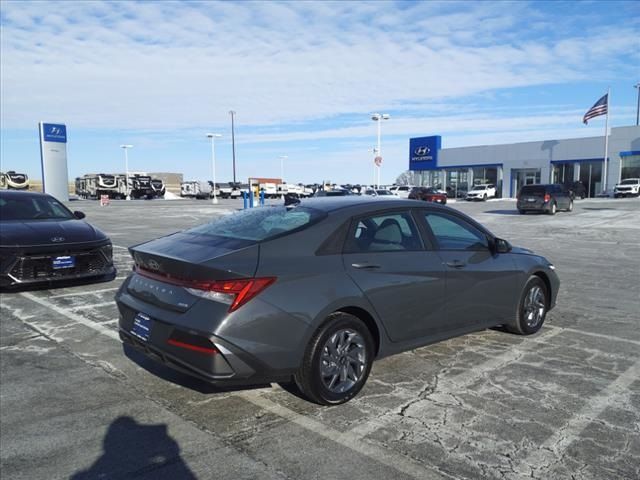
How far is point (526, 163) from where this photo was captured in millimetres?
50344

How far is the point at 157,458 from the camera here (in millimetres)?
3123

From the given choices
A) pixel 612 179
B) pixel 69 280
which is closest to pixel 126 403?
pixel 69 280

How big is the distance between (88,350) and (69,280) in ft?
9.12

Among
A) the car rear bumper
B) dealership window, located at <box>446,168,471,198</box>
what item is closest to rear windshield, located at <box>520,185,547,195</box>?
the car rear bumper

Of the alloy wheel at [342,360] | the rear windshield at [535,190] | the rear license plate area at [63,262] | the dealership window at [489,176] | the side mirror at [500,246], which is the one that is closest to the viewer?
the alloy wheel at [342,360]

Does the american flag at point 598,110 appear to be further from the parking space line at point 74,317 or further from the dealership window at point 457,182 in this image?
the parking space line at point 74,317

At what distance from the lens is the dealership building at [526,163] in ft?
146

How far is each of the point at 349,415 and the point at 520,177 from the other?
5240cm

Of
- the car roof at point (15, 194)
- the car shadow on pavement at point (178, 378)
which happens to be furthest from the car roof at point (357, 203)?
the car roof at point (15, 194)

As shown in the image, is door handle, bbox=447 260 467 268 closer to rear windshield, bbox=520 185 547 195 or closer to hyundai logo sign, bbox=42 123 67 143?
rear windshield, bbox=520 185 547 195

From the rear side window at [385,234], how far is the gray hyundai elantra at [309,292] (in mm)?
12

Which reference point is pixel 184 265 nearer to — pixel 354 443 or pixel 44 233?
pixel 354 443

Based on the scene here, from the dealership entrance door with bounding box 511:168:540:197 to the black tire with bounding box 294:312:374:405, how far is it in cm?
5078

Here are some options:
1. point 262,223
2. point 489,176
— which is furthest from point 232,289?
point 489,176
